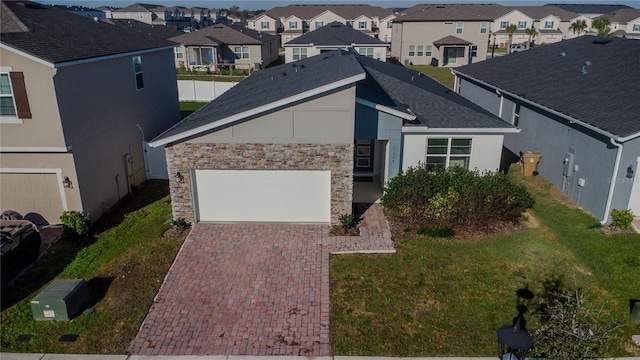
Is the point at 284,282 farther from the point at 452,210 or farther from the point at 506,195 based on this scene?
the point at 506,195

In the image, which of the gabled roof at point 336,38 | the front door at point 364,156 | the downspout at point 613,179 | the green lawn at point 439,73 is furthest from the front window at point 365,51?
the downspout at point 613,179

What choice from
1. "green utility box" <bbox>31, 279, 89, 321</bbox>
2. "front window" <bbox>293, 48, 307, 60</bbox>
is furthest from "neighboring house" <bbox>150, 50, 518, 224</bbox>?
"front window" <bbox>293, 48, 307, 60</bbox>

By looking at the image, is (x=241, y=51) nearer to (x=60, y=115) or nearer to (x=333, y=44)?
(x=333, y=44)

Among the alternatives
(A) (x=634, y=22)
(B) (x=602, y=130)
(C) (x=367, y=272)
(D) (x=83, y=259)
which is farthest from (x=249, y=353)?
(A) (x=634, y=22)

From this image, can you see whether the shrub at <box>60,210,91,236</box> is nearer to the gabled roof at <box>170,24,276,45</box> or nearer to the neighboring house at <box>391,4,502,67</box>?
the gabled roof at <box>170,24,276,45</box>

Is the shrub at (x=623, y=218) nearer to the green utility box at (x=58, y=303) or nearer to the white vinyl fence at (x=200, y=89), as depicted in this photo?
the green utility box at (x=58, y=303)
